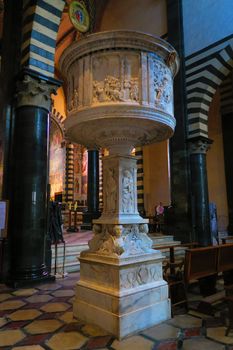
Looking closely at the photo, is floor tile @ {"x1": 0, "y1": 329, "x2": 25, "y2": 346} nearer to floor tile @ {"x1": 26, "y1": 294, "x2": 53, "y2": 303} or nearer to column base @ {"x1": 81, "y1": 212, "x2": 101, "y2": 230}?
floor tile @ {"x1": 26, "y1": 294, "x2": 53, "y2": 303}

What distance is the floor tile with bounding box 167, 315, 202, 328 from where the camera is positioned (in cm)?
296

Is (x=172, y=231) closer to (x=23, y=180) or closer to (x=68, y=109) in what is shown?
(x=23, y=180)

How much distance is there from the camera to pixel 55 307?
3.57 metres

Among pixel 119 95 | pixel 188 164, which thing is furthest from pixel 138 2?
pixel 119 95

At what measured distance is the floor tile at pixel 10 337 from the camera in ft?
8.52

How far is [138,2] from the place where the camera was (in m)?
11.7

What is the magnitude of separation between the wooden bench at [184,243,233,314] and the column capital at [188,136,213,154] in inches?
224

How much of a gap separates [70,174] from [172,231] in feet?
35.4

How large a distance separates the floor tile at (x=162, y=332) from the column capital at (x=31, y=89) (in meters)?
4.12

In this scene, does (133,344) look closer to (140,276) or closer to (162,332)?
(162,332)

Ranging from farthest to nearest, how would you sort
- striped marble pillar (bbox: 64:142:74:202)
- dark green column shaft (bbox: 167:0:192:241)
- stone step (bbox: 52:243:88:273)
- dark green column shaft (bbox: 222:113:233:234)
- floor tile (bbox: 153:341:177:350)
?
1. striped marble pillar (bbox: 64:142:74:202)
2. dark green column shaft (bbox: 222:113:233:234)
3. dark green column shaft (bbox: 167:0:192:241)
4. stone step (bbox: 52:243:88:273)
5. floor tile (bbox: 153:341:177:350)

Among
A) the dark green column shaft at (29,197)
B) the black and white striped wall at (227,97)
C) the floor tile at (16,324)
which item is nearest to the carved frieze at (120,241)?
the floor tile at (16,324)

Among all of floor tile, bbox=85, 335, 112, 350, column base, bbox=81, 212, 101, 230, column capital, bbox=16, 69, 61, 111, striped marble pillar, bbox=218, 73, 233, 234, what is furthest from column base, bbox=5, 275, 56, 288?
striped marble pillar, bbox=218, 73, 233, 234

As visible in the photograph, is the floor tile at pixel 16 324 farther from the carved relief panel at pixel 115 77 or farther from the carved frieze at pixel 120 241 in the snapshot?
the carved relief panel at pixel 115 77
